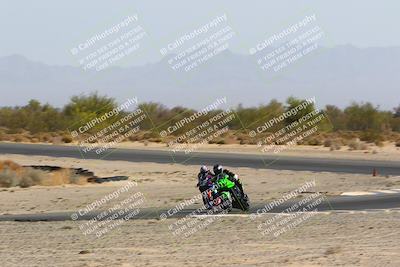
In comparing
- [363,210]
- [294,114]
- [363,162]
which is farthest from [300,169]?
[294,114]

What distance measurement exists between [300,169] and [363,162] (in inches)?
225

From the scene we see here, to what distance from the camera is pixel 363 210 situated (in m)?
20.9

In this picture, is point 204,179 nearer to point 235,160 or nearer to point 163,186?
point 163,186

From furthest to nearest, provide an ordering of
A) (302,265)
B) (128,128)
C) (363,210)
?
(128,128), (363,210), (302,265)

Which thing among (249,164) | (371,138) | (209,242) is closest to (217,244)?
(209,242)

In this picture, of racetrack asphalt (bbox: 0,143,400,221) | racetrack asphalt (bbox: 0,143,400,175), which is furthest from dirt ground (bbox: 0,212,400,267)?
racetrack asphalt (bbox: 0,143,400,175)

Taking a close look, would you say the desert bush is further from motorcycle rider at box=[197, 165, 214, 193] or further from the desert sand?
motorcycle rider at box=[197, 165, 214, 193]

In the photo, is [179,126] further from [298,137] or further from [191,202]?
[191,202]

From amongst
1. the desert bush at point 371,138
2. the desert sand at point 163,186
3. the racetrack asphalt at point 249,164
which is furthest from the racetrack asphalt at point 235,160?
A: the desert bush at point 371,138

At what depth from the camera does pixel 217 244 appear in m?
15.3

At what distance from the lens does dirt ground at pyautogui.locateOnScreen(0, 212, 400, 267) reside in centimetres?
1338

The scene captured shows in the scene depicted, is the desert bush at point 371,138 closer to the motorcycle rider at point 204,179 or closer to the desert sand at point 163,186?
the desert sand at point 163,186

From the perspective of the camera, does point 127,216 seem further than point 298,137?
No

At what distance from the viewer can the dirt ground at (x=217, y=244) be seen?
13383 mm
